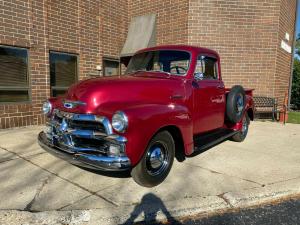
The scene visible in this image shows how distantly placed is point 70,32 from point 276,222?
25.7 feet

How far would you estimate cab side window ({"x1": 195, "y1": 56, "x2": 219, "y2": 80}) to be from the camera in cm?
493

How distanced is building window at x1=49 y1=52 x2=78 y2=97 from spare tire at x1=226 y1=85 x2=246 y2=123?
5405 millimetres

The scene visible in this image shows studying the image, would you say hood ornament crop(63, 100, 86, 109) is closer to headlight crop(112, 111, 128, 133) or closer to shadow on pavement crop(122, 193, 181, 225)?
headlight crop(112, 111, 128, 133)

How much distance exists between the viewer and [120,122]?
3188mm

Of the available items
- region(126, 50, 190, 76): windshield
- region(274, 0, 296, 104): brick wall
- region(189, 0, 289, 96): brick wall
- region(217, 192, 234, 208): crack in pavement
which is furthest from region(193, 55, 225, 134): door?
region(274, 0, 296, 104): brick wall

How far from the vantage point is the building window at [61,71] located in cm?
839

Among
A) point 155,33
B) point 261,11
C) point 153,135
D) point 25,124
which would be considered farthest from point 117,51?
point 153,135

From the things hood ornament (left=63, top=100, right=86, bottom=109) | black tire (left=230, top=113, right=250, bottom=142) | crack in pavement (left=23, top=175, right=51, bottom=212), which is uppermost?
hood ornament (left=63, top=100, right=86, bottom=109)

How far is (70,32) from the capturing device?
341 inches

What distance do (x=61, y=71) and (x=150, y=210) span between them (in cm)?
665

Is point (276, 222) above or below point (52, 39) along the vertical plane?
below

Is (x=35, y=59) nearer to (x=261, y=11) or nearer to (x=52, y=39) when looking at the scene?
(x=52, y=39)

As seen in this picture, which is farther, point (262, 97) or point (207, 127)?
point (262, 97)

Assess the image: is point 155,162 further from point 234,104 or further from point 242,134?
point 242,134
